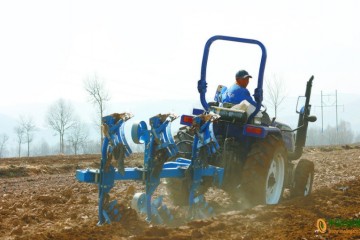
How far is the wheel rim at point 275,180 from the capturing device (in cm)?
798

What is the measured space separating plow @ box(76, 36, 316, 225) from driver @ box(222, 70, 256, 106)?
0.13m

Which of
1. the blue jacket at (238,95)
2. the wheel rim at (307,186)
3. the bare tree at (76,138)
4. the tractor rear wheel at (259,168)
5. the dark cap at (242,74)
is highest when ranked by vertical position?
the dark cap at (242,74)

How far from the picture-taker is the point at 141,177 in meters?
6.23

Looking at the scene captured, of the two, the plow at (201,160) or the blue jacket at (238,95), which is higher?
the blue jacket at (238,95)

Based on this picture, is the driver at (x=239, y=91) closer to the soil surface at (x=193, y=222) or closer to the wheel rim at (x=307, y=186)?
the soil surface at (x=193, y=222)

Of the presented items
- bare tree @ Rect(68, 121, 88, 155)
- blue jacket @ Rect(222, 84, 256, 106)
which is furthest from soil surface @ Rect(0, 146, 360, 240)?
bare tree @ Rect(68, 121, 88, 155)

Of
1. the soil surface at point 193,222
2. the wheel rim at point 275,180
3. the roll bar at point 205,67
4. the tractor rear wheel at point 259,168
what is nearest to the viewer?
the soil surface at point 193,222

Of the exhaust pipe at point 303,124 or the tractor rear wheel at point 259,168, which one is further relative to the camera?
the exhaust pipe at point 303,124

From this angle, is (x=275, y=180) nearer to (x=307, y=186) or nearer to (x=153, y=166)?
(x=307, y=186)

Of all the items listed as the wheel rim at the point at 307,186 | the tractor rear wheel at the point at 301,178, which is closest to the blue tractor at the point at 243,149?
the tractor rear wheel at the point at 301,178

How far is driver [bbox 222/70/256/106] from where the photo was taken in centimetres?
766

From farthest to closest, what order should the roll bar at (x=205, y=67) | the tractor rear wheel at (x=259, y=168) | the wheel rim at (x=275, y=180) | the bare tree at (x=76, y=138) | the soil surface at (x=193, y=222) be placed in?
the bare tree at (x=76, y=138) → the wheel rim at (x=275, y=180) → the roll bar at (x=205, y=67) → the tractor rear wheel at (x=259, y=168) → the soil surface at (x=193, y=222)

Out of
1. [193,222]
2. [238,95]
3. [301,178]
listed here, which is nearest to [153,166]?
[193,222]

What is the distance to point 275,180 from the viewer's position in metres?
8.20
